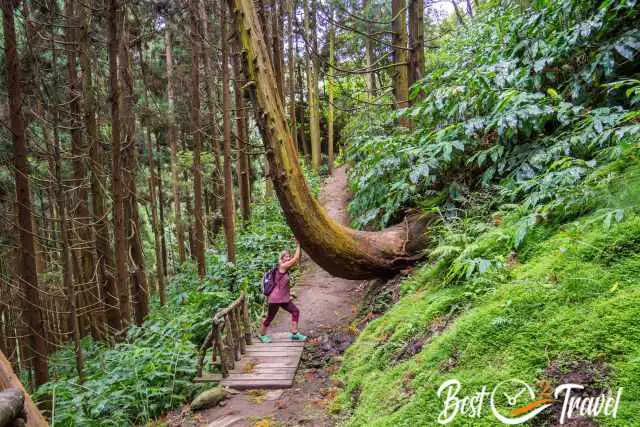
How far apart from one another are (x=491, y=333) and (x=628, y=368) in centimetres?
91

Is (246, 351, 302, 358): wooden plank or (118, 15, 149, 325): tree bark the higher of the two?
(118, 15, 149, 325): tree bark

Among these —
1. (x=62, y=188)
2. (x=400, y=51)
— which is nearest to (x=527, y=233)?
(x=400, y=51)

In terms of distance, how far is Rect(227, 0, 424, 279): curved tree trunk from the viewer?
5414mm

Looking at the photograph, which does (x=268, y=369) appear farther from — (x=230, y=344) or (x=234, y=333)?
(x=234, y=333)

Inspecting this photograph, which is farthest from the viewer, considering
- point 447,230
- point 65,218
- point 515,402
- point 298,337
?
point 65,218

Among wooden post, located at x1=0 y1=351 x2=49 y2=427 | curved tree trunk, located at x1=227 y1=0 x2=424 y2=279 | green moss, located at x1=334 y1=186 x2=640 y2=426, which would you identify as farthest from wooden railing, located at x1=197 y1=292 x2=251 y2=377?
wooden post, located at x1=0 y1=351 x2=49 y2=427

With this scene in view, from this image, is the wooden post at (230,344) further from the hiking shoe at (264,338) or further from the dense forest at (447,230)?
the hiking shoe at (264,338)

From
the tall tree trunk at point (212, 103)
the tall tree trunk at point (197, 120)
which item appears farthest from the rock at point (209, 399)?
the tall tree trunk at point (197, 120)

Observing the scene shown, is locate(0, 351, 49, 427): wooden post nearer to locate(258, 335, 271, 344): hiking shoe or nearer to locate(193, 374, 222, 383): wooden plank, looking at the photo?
locate(193, 374, 222, 383): wooden plank

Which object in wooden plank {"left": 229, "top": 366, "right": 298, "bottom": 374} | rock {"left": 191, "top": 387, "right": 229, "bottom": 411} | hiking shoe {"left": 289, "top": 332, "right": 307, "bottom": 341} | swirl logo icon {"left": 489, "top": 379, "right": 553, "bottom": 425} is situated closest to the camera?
swirl logo icon {"left": 489, "top": 379, "right": 553, "bottom": 425}

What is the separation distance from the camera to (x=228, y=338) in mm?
6160

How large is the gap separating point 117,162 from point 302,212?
5454mm

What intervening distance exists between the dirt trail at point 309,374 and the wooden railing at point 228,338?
2.37ft

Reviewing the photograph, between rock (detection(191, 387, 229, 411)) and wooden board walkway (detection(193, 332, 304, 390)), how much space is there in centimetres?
25
